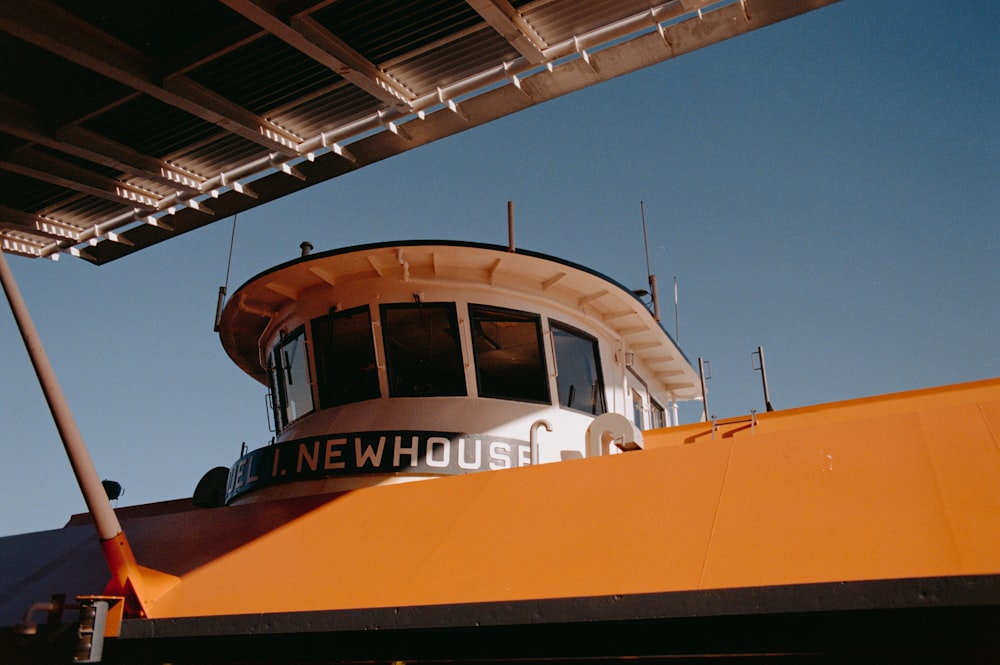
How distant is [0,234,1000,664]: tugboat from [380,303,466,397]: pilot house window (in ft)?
0.09

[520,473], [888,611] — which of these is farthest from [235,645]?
[888,611]

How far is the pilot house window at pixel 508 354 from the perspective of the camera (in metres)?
9.48

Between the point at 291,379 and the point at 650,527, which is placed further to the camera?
the point at 291,379

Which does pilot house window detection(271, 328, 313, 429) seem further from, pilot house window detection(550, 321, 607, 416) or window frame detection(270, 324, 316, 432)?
pilot house window detection(550, 321, 607, 416)

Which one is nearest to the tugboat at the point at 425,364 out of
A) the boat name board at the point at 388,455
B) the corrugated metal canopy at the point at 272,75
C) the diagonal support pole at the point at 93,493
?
the boat name board at the point at 388,455

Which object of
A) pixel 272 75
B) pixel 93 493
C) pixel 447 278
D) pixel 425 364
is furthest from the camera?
pixel 447 278

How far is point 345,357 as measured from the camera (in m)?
9.77

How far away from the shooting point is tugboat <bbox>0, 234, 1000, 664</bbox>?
4.06 m

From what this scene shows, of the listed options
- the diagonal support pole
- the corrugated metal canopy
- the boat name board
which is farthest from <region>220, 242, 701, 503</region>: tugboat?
the diagonal support pole

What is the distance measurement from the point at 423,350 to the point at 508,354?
1.09 meters

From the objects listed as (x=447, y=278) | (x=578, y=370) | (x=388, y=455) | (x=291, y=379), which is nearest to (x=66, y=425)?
(x=388, y=455)

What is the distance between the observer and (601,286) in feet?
34.2

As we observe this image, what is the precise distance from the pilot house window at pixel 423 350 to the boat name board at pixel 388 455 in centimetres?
86

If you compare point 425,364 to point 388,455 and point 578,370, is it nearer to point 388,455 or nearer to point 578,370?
point 388,455
